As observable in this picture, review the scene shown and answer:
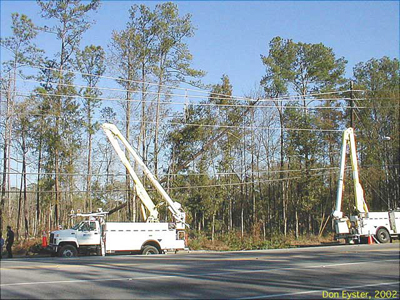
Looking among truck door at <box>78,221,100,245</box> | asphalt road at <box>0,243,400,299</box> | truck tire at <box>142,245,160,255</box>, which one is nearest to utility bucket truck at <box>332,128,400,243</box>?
truck tire at <box>142,245,160,255</box>

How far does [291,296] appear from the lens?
32.9ft

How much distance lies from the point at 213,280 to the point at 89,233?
1320 cm

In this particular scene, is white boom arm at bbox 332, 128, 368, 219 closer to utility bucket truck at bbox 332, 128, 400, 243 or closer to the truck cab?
utility bucket truck at bbox 332, 128, 400, 243

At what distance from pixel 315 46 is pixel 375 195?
16.6 m

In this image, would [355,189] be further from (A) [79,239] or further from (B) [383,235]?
(A) [79,239]

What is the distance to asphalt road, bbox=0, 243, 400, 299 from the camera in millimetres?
10219

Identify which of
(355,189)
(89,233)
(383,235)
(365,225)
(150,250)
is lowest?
(150,250)

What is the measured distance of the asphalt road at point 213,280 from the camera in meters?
10.2

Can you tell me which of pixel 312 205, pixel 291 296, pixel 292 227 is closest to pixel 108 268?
pixel 291 296

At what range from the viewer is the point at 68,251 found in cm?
2361

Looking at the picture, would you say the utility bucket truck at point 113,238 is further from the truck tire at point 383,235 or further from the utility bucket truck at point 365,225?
the truck tire at point 383,235

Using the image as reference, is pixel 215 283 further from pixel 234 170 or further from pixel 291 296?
pixel 234 170

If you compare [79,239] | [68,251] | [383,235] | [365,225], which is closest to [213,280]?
[79,239]

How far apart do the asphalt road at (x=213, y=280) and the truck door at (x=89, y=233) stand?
26.9 feet
